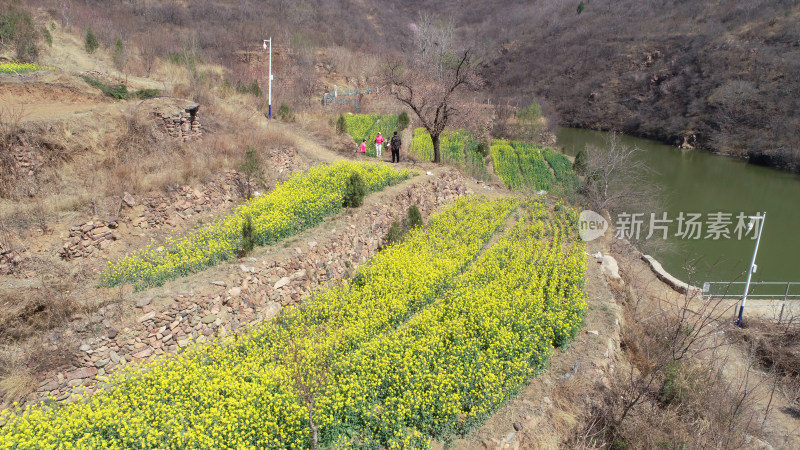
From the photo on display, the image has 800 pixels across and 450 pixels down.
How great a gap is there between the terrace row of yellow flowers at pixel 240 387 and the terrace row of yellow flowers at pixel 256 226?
6.42ft

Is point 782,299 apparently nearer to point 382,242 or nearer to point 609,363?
point 609,363

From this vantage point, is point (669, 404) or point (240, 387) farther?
point (669, 404)

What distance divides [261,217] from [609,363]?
8409mm

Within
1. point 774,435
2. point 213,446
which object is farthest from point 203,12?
point 774,435

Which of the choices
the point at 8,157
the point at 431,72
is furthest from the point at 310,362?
the point at 431,72

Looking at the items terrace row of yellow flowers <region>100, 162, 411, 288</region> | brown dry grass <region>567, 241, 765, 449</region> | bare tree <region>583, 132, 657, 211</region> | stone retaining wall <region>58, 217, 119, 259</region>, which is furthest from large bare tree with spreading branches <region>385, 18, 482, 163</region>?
stone retaining wall <region>58, 217, 119, 259</region>

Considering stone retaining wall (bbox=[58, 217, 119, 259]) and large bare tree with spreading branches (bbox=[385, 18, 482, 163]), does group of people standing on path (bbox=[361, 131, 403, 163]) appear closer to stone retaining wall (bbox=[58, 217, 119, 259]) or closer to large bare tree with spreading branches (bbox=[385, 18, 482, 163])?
large bare tree with spreading branches (bbox=[385, 18, 482, 163])

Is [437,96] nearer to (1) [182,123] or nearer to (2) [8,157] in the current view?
(1) [182,123]

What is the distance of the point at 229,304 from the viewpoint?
854 cm

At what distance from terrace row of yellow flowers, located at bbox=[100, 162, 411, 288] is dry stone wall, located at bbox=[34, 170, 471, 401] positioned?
61cm

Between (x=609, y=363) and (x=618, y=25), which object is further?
(x=618, y=25)

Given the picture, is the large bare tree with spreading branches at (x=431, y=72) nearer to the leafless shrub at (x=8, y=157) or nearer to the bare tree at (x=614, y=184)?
the bare tree at (x=614, y=184)

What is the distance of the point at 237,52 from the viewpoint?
33.6 metres

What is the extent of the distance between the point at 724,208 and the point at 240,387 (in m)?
26.7
